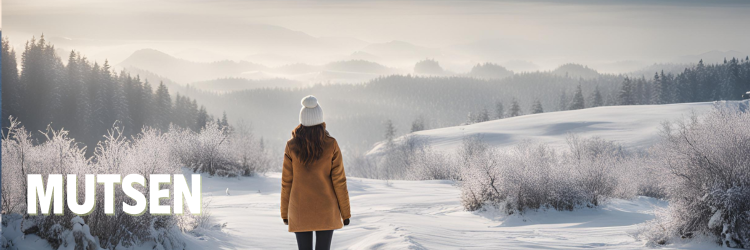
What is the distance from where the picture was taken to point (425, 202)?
14.6 metres

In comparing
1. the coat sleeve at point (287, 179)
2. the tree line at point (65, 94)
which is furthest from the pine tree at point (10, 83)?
the coat sleeve at point (287, 179)

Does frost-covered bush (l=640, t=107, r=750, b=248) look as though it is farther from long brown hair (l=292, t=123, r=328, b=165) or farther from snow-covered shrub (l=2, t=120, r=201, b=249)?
snow-covered shrub (l=2, t=120, r=201, b=249)

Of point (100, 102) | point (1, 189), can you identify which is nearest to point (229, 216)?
point (1, 189)

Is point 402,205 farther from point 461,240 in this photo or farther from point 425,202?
point 461,240

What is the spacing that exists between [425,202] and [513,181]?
322cm

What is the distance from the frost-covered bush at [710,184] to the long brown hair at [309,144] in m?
6.16

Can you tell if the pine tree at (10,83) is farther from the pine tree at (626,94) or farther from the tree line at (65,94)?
the pine tree at (626,94)

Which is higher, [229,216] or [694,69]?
[694,69]

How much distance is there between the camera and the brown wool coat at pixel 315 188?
4406 mm

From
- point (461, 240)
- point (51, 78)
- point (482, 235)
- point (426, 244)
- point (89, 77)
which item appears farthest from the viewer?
point (89, 77)

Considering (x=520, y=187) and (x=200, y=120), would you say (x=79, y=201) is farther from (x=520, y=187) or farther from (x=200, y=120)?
(x=200, y=120)

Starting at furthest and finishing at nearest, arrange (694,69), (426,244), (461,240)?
(694,69), (461,240), (426,244)

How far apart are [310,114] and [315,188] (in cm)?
69

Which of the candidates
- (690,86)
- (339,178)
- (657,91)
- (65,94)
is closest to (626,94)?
(657,91)
